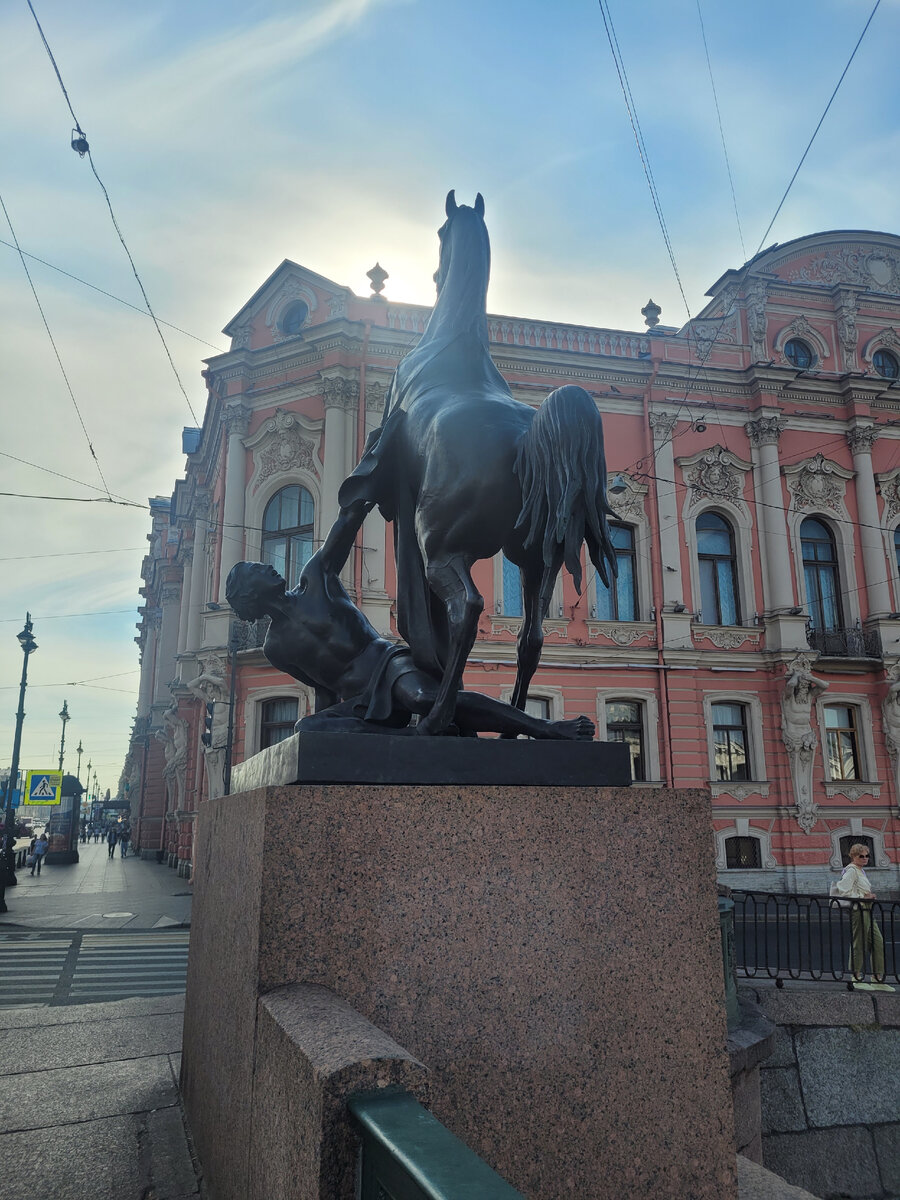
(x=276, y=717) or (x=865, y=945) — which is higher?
(x=276, y=717)

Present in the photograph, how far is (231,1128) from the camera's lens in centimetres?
226

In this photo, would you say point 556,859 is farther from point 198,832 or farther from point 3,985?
point 3,985

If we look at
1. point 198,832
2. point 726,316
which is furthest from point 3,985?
point 726,316

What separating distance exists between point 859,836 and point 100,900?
17044 mm

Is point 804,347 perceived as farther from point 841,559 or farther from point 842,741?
point 842,741

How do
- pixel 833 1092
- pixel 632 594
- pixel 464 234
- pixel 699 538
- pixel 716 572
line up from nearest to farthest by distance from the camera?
1. pixel 464 234
2. pixel 833 1092
3. pixel 632 594
4. pixel 716 572
5. pixel 699 538

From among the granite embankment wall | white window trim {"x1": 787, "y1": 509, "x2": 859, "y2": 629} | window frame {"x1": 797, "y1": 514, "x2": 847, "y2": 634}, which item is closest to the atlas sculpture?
the granite embankment wall

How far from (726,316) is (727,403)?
2517 millimetres

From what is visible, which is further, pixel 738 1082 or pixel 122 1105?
pixel 738 1082

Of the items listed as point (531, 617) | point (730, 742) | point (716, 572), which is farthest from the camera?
point (716, 572)

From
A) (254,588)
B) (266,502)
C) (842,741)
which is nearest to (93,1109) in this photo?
(254,588)

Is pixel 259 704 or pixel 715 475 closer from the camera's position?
pixel 259 704

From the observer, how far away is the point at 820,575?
21.7 m

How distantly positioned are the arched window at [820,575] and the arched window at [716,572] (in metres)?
1.98
